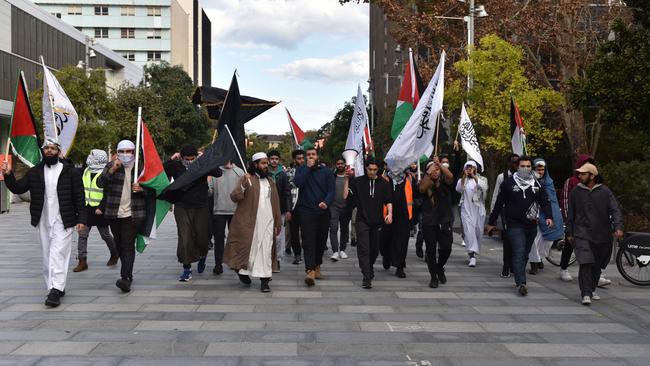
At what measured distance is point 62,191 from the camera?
25.4ft

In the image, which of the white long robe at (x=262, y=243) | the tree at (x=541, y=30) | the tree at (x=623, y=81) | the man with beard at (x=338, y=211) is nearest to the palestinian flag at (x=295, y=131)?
the man with beard at (x=338, y=211)

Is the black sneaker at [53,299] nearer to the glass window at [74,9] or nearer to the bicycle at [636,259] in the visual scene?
the bicycle at [636,259]

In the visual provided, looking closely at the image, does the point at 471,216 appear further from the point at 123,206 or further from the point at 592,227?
the point at 123,206

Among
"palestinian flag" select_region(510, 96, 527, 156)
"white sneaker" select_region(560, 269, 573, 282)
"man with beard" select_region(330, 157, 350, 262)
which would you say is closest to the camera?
"white sneaker" select_region(560, 269, 573, 282)

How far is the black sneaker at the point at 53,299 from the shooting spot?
295 inches

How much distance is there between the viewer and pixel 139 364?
17.3ft

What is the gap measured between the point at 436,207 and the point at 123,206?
4.01 metres

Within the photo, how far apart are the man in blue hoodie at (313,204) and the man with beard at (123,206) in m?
2.03

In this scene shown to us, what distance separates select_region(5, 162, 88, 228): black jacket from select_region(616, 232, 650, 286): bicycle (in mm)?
6861

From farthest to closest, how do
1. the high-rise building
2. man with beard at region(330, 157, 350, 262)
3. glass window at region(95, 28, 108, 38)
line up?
1. glass window at region(95, 28, 108, 38)
2. the high-rise building
3. man with beard at region(330, 157, 350, 262)

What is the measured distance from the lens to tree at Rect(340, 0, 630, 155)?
895 inches

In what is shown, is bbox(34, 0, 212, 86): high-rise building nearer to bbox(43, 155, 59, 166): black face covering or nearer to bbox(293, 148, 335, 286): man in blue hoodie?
bbox(293, 148, 335, 286): man in blue hoodie

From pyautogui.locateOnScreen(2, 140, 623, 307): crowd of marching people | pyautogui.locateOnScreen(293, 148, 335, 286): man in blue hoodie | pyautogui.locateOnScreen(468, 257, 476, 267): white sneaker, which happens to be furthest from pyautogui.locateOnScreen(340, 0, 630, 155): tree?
pyautogui.locateOnScreen(293, 148, 335, 286): man in blue hoodie

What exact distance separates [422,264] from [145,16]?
81330 millimetres
